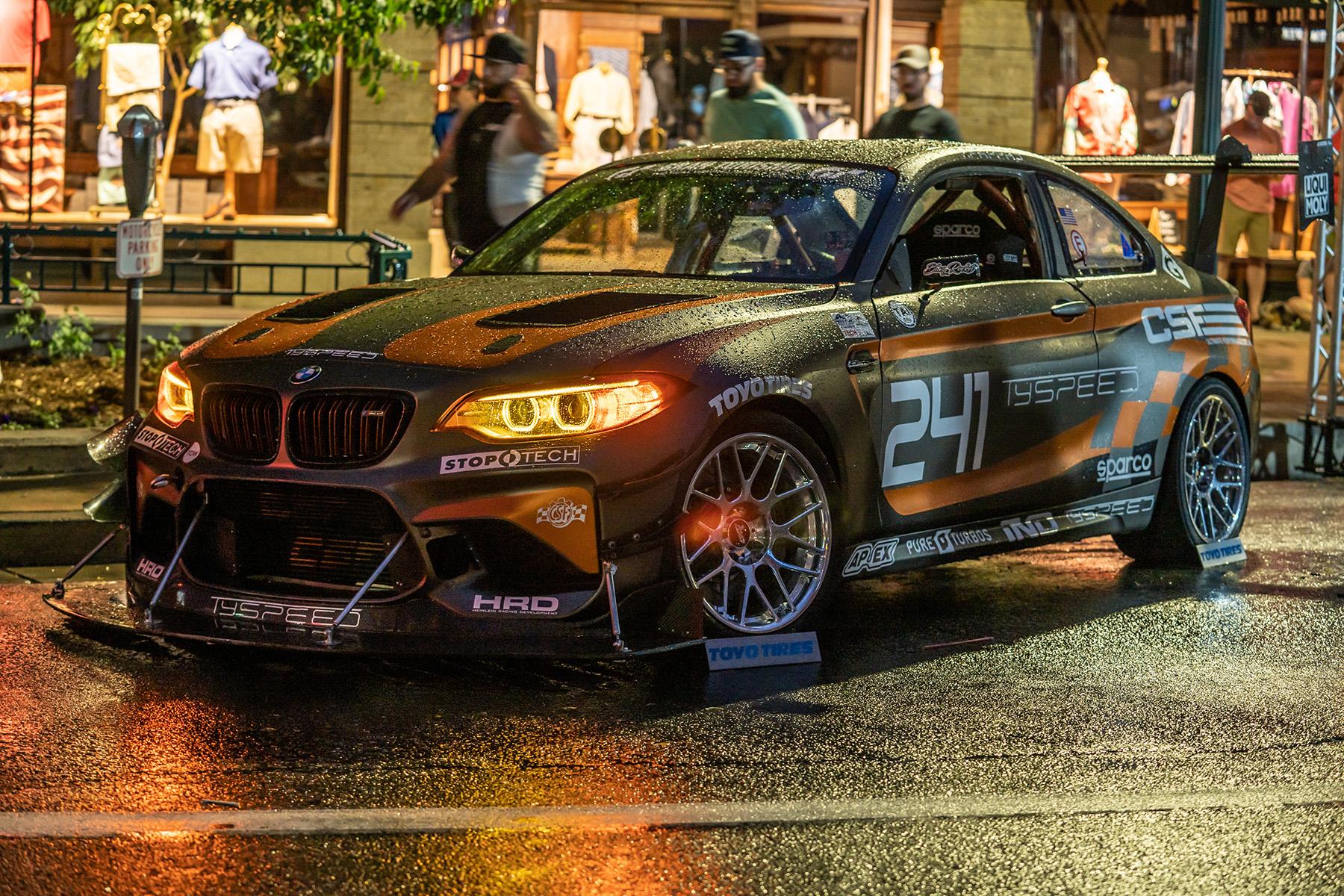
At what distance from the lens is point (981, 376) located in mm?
7094

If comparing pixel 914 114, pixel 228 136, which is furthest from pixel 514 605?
pixel 228 136

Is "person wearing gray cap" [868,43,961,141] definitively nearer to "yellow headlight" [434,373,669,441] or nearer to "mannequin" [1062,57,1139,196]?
"yellow headlight" [434,373,669,441]

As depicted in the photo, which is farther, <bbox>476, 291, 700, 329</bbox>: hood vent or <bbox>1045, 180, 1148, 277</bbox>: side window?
<bbox>1045, 180, 1148, 277</bbox>: side window

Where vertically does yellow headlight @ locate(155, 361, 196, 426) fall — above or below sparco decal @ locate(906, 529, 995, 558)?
above

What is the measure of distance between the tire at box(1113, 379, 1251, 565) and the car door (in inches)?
25.6

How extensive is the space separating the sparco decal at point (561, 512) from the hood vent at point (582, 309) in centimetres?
61

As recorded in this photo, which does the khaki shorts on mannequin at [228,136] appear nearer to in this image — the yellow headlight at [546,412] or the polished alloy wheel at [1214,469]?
the polished alloy wheel at [1214,469]

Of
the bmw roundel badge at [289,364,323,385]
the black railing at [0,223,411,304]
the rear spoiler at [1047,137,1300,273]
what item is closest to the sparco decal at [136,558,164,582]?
the bmw roundel badge at [289,364,323,385]

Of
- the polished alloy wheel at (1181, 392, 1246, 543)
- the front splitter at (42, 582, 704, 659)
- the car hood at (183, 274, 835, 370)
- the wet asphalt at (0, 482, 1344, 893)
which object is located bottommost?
the wet asphalt at (0, 482, 1344, 893)

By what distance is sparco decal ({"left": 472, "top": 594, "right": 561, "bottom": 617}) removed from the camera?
5809mm

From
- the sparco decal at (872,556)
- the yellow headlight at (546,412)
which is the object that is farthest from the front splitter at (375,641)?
the sparco decal at (872,556)

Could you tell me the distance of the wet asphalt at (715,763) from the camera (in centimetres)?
432

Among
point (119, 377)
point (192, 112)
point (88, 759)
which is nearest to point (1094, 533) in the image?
point (88, 759)

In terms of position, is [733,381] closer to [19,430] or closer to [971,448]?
[971,448]
